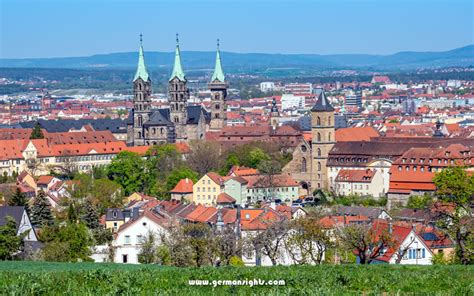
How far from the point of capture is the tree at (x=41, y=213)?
5634 centimetres

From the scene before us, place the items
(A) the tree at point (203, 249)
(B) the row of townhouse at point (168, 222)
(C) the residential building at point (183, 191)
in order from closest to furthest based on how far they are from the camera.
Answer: (A) the tree at point (203, 249), (B) the row of townhouse at point (168, 222), (C) the residential building at point (183, 191)

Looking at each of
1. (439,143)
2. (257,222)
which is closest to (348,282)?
(257,222)

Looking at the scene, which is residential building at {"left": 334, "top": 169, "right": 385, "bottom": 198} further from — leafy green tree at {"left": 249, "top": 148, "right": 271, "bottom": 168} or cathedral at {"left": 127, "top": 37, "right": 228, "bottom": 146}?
cathedral at {"left": 127, "top": 37, "right": 228, "bottom": 146}

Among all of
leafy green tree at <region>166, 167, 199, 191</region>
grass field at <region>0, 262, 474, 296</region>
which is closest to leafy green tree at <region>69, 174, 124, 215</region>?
leafy green tree at <region>166, 167, 199, 191</region>

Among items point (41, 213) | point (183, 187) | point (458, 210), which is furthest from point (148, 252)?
point (183, 187)

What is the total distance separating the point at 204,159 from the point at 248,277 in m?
58.4

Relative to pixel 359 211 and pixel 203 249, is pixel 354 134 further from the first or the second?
pixel 203 249

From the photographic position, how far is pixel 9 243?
42.3 metres

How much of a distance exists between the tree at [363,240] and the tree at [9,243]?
1215 centimetres

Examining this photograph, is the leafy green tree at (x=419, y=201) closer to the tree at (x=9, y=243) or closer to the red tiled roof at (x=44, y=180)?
the tree at (x=9, y=243)

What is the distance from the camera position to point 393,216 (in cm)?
5725

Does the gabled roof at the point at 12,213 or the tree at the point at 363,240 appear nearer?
the tree at the point at 363,240

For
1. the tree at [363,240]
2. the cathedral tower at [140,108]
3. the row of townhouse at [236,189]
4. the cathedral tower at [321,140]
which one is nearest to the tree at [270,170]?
the row of townhouse at [236,189]

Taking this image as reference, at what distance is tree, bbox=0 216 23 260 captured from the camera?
41.9 metres
